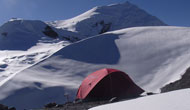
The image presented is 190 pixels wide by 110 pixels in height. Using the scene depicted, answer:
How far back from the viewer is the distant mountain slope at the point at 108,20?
275 feet

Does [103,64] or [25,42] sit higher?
[25,42]

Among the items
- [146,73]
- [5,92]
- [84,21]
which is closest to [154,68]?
[146,73]

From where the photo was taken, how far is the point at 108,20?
95.5 meters

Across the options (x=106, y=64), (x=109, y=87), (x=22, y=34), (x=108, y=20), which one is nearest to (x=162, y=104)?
(x=109, y=87)

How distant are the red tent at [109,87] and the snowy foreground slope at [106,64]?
6.68 feet

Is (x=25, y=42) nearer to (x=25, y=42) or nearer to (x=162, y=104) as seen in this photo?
(x=25, y=42)

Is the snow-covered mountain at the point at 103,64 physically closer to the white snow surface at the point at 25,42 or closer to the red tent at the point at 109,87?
the red tent at the point at 109,87

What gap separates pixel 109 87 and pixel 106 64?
6.05m

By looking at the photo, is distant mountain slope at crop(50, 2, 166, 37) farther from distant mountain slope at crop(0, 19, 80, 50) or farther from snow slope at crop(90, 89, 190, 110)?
snow slope at crop(90, 89, 190, 110)

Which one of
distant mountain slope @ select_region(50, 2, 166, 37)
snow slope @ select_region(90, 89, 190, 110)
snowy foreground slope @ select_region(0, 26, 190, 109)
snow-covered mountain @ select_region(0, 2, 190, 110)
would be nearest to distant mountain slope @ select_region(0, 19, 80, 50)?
distant mountain slope @ select_region(50, 2, 166, 37)

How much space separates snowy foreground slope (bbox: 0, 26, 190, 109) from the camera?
1094 cm

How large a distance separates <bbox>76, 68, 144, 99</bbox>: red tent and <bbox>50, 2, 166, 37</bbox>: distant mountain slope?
225 feet

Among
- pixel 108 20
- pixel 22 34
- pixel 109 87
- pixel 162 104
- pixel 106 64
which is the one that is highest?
pixel 108 20

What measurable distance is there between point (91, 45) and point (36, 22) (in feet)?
164
